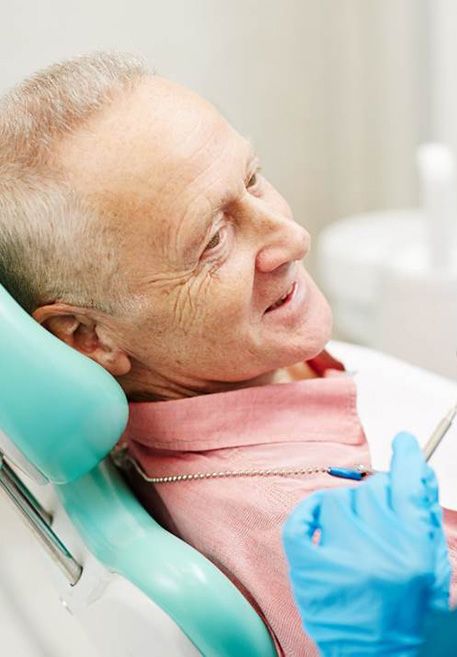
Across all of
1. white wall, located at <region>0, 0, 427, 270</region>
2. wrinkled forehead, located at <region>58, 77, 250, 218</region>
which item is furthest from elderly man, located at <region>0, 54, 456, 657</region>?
white wall, located at <region>0, 0, 427, 270</region>

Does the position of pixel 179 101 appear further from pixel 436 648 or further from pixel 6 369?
pixel 436 648

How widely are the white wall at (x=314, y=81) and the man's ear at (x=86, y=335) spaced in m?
1.04

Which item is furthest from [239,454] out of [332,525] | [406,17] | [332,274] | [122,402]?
[406,17]

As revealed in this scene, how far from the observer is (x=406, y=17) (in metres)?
2.51

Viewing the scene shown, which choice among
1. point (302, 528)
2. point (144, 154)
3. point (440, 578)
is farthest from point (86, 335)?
point (440, 578)

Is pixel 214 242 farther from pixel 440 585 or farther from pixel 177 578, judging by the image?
pixel 440 585

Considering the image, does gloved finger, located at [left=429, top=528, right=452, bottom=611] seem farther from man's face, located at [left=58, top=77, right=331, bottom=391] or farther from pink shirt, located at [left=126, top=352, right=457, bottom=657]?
man's face, located at [left=58, top=77, right=331, bottom=391]

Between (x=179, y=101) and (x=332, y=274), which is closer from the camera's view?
(x=179, y=101)

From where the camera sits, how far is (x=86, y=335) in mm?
1203

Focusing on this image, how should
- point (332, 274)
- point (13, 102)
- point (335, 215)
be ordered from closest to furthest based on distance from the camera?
→ point (13, 102)
point (332, 274)
point (335, 215)

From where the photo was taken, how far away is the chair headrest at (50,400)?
104 cm

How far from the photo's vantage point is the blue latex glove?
2.83ft

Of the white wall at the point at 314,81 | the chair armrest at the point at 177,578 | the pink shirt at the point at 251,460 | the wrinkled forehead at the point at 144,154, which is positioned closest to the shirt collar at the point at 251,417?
the pink shirt at the point at 251,460

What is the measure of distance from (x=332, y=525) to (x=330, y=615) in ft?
0.25
